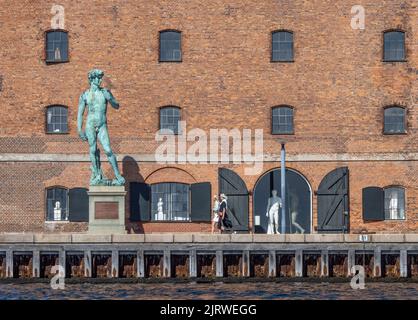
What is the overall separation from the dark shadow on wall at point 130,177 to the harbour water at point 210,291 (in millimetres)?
9435

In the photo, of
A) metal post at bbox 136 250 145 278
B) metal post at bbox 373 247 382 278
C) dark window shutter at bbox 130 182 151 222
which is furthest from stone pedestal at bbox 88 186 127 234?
metal post at bbox 373 247 382 278

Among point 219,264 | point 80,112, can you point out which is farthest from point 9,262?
point 80,112

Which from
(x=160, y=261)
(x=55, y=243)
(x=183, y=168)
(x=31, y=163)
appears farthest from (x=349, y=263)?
(x=31, y=163)

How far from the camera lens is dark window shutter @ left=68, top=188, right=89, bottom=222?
40.5m

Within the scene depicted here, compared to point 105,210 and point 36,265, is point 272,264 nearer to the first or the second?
point 36,265

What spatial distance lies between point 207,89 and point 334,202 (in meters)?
5.47

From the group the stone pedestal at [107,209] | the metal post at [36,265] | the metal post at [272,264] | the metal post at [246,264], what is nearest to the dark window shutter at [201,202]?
the stone pedestal at [107,209]

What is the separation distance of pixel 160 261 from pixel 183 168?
Answer: 9.23 m

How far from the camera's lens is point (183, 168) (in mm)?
40594

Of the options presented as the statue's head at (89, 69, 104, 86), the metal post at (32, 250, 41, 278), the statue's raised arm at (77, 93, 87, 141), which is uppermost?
the statue's head at (89, 69, 104, 86)

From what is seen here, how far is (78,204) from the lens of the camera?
40.6 m

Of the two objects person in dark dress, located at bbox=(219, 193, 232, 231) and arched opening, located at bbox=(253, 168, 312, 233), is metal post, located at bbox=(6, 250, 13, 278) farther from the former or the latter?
arched opening, located at bbox=(253, 168, 312, 233)

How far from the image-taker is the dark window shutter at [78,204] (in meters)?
40.5

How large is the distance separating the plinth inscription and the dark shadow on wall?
362 cm
